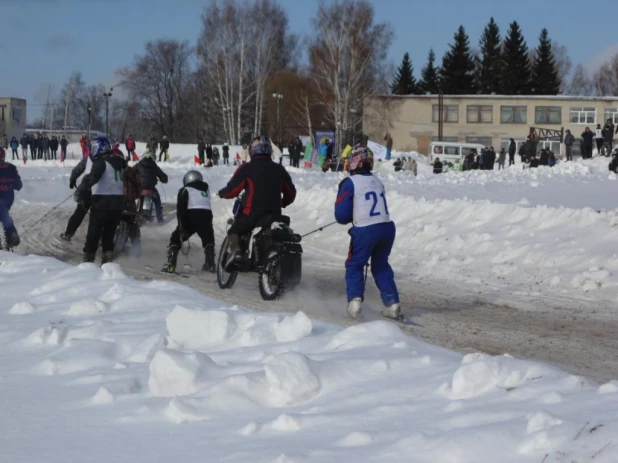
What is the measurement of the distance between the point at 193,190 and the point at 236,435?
30.6 feet

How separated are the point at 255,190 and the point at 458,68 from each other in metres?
80.1

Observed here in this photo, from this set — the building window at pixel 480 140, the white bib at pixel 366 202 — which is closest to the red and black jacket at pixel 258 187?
the white bib at pixel 366 202

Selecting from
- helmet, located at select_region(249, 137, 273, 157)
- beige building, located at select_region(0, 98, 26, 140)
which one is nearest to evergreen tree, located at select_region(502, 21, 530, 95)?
beige building, located at select_region(0, 98, 26, 140)

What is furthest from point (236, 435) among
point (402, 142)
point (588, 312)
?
point (402, 142)

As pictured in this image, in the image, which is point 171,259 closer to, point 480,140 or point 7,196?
point 7,196

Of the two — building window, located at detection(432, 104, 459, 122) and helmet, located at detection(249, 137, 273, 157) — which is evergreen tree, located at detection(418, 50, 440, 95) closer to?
building window, located at detection(432, 104, 459, 122)

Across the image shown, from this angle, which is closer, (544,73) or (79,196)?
(79,196)

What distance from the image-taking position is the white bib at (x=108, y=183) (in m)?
13.3

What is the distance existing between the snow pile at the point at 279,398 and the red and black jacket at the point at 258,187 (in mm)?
3972

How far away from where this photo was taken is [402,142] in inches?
3174

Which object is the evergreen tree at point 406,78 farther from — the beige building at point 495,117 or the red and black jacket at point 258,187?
the red and black jacket at point 258,187

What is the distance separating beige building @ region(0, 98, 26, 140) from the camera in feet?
275

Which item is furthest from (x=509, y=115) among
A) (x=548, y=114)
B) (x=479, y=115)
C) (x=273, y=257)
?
(x=273, y=257)

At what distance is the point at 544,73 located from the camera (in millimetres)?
89312
